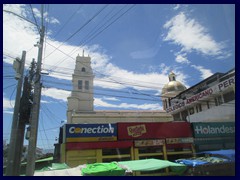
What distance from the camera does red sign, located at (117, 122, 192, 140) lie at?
589 inches

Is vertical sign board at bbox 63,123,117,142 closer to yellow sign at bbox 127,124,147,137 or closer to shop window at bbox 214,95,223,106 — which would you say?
yellow sign at bbox 127,124,147,137

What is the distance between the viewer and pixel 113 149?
14539mm

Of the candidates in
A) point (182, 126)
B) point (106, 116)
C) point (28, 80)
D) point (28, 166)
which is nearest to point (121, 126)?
point (182, 126)

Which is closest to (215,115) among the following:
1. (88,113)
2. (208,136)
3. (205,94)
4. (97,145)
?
(208,136)

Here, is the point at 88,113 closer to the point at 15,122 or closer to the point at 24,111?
the point at 24,111

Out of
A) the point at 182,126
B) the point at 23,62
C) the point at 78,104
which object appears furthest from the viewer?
the point at 78,104

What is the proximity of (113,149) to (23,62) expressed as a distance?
30.3 feet

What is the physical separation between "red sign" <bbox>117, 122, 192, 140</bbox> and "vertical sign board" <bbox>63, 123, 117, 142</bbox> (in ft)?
2.10

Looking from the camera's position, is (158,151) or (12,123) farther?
(158,151)

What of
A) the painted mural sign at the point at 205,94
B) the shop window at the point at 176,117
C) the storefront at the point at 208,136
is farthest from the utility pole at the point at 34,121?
the shop window at the point at 176,117

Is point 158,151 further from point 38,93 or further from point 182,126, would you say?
point 38,93

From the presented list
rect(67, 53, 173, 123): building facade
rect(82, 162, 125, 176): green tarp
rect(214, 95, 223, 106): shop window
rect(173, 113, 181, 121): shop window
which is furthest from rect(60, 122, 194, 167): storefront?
rect(173, 113, 181, 121): shop window

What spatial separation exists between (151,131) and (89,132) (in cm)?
442

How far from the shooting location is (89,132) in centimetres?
1429
